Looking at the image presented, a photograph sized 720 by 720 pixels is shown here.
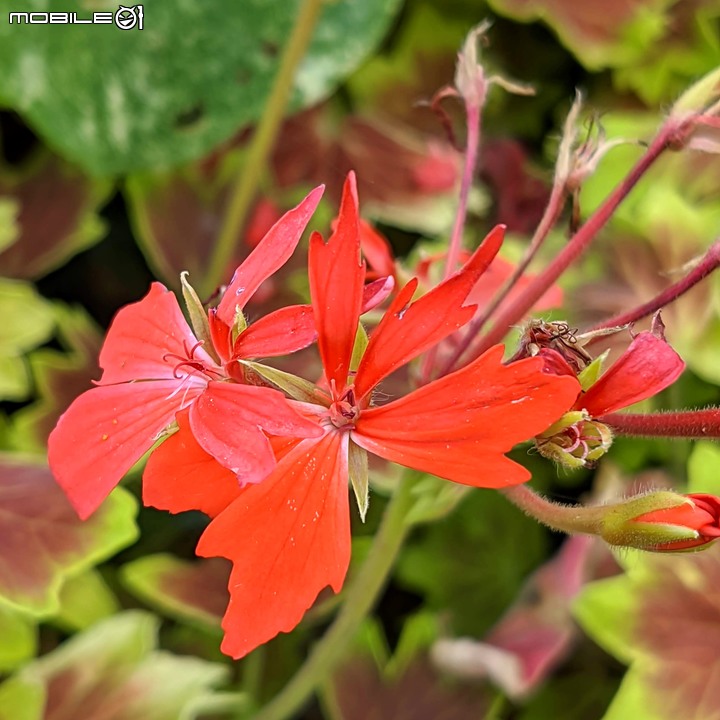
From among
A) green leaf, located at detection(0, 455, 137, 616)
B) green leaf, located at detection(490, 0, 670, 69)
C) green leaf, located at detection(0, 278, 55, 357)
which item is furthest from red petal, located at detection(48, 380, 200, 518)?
green leaf, located at detection(490, 0, 670, 69)

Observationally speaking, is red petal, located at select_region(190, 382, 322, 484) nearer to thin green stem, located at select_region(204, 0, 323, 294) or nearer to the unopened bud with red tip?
the unopened bud with red tip

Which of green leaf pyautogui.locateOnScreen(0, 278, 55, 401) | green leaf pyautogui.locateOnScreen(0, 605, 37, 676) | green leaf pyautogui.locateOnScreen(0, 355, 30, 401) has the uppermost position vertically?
green leaf pyautogui.locateOnScreen(0, 278, 55, 401)

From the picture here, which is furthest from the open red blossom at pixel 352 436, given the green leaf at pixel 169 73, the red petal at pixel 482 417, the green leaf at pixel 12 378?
the green leaf at pixel 169 73

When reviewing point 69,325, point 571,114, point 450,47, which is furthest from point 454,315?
point 450,47

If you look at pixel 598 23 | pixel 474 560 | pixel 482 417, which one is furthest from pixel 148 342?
pixel 598 23

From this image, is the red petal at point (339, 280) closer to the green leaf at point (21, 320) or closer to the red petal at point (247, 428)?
the red petal at point (247, 428)

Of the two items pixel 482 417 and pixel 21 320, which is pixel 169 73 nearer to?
pixel 21 320
